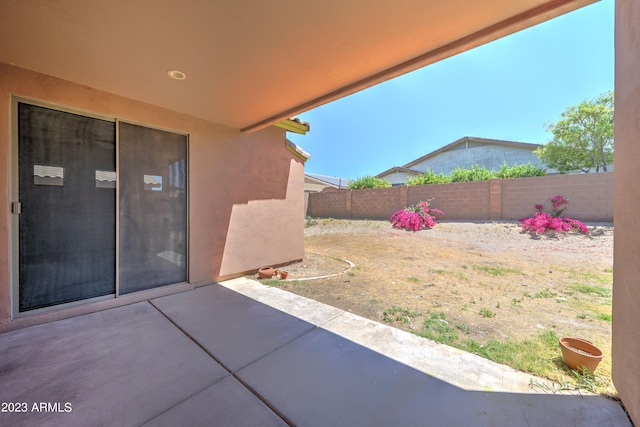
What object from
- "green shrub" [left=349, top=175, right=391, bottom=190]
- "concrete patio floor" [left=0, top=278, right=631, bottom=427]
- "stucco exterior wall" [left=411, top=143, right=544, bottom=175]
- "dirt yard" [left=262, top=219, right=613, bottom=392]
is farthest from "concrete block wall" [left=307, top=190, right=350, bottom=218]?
"concrete patio floor" [left=0, top=278, right=631, bottom=427]

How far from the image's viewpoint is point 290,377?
1777mm

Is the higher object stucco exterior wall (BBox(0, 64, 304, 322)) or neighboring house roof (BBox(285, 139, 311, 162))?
neighboring house roof (BBox(285, 139, 311, 162))

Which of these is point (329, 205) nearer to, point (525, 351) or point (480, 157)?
point (480, 157)

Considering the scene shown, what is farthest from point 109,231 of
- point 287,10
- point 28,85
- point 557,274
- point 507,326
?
point 557,274

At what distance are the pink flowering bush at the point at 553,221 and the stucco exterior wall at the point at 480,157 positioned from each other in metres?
9.77

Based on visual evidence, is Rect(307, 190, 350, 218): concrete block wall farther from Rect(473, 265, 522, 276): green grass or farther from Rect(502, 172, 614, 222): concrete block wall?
Rect(473, 265, 522, 276): green grass

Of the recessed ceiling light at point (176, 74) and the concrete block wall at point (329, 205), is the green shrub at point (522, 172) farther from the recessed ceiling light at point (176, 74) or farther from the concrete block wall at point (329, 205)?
the recessed ceiling light at point (176, 74)

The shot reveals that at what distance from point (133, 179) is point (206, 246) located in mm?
1370

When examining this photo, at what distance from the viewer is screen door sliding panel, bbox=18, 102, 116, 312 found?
8.20ft

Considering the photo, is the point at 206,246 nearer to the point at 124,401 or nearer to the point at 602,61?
the point at 124,401

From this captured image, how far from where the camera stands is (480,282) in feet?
13.4

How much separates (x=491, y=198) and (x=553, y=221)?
2.29 meters

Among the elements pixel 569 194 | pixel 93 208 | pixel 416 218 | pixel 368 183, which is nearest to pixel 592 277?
pixel 569 194

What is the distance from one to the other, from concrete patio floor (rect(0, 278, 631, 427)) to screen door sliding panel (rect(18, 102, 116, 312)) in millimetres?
451
